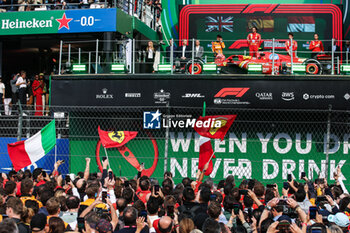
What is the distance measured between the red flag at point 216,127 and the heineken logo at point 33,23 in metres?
8.94

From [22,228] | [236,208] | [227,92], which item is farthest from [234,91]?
[22,228]

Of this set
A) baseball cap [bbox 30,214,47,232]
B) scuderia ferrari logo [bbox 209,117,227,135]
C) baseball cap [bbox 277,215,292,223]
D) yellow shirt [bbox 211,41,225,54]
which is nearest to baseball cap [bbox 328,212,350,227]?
baseball cap [bbox 277,215,292,223]

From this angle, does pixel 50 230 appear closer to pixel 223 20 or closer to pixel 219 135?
pixel 219 135

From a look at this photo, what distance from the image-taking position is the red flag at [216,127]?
13.8 meters

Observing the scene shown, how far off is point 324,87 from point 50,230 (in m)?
12.2

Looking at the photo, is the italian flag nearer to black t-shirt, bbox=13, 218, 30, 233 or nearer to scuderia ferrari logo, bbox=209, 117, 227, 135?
scuderia ferrari logo, bbox=209, 117, 227, 135

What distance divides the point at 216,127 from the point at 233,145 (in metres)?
3.25

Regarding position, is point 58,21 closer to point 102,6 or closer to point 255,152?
point 102,6

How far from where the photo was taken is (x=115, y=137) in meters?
16.0

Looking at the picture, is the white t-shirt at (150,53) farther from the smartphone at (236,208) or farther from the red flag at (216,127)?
the smartphone at (236,208)

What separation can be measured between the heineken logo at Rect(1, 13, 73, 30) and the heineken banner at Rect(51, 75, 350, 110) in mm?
4632

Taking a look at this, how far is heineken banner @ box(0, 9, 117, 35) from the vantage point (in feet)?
65.8

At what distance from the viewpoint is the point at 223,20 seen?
24359 mm

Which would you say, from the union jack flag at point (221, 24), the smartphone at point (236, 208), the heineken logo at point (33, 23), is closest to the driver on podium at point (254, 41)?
the union jack flag at point (221, 24)
